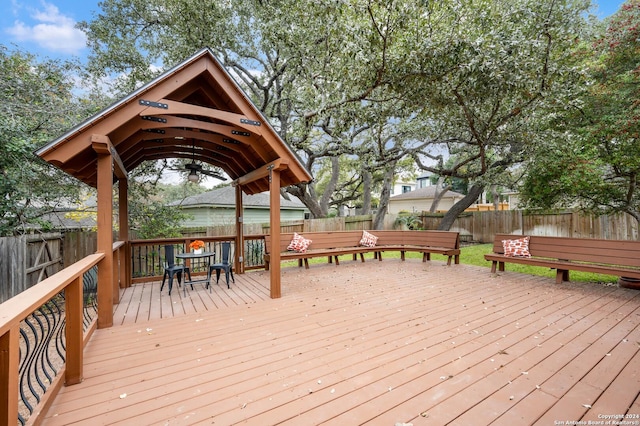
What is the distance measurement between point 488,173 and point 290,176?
22.8 ft

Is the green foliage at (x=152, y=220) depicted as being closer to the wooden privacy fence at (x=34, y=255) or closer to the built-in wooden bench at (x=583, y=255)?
the wooden privacy fence at (x=34, y=255)

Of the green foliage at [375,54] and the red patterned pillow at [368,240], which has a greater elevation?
the green foliage at [375,54]

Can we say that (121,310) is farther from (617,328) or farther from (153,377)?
(617,328)

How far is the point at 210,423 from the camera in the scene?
1.95 m

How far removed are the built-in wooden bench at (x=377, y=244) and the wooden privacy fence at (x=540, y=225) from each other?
9.21ft

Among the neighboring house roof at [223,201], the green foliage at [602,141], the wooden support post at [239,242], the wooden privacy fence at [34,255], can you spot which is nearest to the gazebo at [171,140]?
the wooden support post at [239,242]

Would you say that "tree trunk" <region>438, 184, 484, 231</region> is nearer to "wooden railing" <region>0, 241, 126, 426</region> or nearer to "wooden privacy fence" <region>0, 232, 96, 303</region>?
"wooden railing" <region>0, 241, 126, 426</region>

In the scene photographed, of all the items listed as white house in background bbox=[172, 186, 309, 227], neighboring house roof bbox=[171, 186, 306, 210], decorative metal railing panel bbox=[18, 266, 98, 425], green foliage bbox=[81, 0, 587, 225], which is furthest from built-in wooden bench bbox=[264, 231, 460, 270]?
white house in background bbox=[172, 186, 309, 227]

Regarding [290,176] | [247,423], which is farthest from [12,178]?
[247,423]

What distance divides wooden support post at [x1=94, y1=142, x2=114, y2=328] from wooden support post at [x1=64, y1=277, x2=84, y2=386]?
51.8 inches

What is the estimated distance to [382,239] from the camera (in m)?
8.72

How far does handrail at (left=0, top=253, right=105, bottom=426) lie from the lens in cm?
126

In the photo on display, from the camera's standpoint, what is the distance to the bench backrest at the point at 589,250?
4.93 metres

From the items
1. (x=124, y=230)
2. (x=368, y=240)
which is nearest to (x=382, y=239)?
(x=368, y=240)
